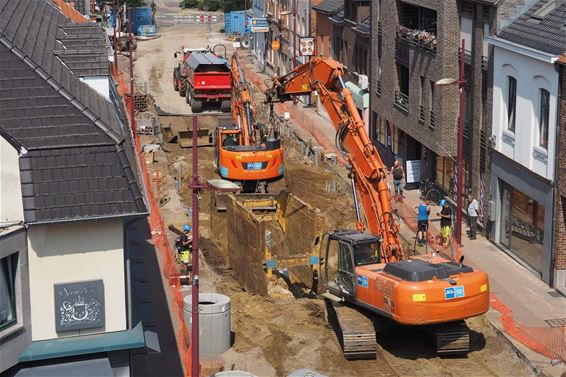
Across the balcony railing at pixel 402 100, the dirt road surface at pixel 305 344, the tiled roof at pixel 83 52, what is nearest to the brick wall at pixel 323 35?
the balcony railing at pixel 402 100

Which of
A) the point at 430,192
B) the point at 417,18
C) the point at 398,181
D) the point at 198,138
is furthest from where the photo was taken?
the point at 198,138

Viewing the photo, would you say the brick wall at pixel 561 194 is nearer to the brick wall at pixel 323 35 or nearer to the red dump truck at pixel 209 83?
the brick wall at pixel 323 35

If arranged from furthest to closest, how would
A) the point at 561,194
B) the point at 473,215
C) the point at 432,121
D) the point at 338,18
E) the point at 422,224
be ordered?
1. the point at 338,18
2. the point at 432,121
3. the point at 473,215
4. the point at 422,224
5. the point at 561,194

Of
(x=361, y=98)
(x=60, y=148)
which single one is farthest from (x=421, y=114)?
(x=60, y=148)

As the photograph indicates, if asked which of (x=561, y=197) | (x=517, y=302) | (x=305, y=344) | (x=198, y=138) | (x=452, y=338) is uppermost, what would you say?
(x=561, y=197)

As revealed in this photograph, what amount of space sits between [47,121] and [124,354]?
3989mm

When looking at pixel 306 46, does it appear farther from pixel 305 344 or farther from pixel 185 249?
pixel 305 344

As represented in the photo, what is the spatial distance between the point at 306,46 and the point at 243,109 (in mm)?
18076

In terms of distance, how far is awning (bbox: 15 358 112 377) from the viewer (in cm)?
1741

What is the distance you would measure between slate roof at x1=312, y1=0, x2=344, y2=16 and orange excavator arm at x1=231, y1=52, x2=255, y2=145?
14.1 meters

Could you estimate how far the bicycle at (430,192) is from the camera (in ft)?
138

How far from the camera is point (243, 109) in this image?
45656mm

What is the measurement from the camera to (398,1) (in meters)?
46.8

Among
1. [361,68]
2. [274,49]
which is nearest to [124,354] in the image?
[361,68]
